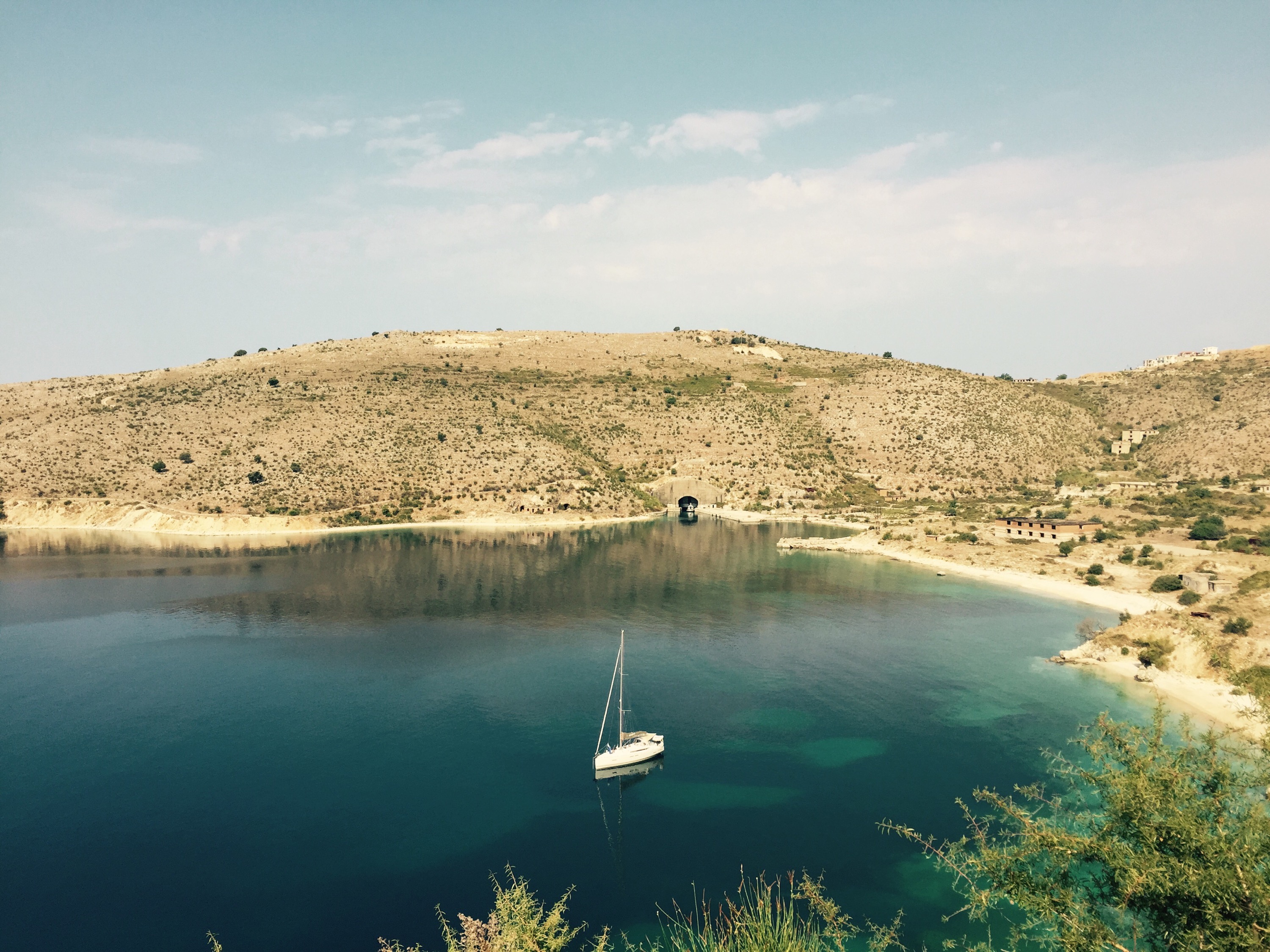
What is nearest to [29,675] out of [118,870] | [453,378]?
[118,870]

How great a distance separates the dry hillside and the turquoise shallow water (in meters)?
53.4

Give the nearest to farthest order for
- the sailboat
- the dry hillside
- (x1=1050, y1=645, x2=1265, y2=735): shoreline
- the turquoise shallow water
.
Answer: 1. the turquoise shallow water
2. the sailboat
3. (x1=1050, y1=645, x2=1265, y2=735): shoreline
4. the dry hillside

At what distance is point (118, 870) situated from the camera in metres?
33.6

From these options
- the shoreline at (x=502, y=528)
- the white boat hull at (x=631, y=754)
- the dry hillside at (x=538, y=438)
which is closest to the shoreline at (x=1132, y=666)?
the shoreline at (x=502, y=528)

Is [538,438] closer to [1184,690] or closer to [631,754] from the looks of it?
[631,754]

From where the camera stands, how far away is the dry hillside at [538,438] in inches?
5472

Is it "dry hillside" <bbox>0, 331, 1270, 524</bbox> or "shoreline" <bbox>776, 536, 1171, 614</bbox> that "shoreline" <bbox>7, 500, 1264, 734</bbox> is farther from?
"dry hillside" <bbox>0, 331, 1270, 524</bbox>

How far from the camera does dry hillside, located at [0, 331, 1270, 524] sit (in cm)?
13900

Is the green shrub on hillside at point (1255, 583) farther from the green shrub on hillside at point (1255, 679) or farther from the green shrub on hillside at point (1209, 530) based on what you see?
the green shrub on hillside at point (1209, 530)

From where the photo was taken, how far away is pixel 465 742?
1828 inches

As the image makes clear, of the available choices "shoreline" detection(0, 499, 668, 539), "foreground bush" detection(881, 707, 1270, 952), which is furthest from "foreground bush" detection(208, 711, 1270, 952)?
"shoreline" detection(0, 499, 668, 539)

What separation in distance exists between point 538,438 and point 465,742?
387ft

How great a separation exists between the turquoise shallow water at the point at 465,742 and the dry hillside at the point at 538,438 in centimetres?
5339

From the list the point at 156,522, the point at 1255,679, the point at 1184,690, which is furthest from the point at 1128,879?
the point at 156,522
